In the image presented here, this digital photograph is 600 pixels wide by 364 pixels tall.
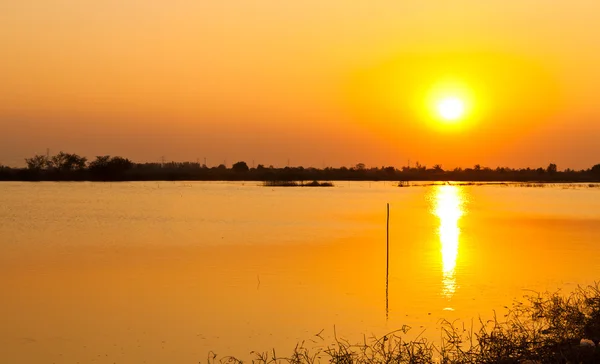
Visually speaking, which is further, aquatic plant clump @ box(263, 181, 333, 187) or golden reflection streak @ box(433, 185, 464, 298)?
aquatic plant clump @ box(263, 181, 333, 187)

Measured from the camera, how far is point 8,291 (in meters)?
15.7

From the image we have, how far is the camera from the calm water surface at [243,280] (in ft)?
39.1

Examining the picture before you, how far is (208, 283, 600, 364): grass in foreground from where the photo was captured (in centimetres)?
848

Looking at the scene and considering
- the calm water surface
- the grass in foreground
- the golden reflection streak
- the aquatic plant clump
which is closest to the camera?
the grass in foreground

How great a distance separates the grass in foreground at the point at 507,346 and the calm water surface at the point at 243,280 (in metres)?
0.76

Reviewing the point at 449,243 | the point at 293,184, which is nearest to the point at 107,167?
the point at 293,184

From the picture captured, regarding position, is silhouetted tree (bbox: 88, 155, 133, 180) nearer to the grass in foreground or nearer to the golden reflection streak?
the golden reflection streak

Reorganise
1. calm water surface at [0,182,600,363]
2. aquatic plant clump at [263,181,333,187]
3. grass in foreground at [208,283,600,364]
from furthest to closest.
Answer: aquatic plant clump at [263,181,333,187] < calm water surface at [0,182,600,363] < grass in foreground at [208,283,600,364]

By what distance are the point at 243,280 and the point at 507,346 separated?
942cm

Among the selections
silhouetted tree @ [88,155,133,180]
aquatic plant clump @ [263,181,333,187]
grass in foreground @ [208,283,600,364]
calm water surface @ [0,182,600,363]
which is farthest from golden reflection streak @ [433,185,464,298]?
silhouetted tree @ [88,155,133,180]

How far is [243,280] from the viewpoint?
17500 millimetres

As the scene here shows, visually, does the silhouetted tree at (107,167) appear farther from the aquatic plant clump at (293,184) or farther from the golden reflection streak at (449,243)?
the golden reflection streak at (449,243)

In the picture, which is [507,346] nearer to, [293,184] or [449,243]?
[449,243]

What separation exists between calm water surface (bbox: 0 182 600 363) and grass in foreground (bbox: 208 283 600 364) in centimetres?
76
